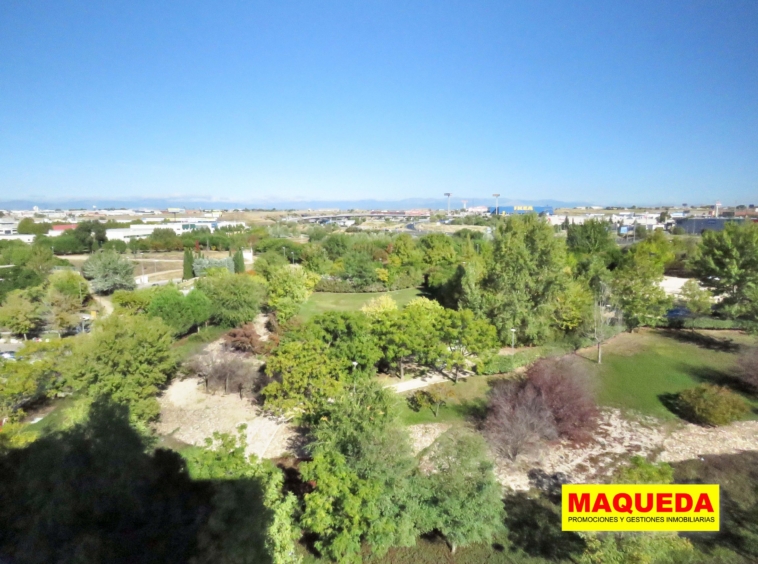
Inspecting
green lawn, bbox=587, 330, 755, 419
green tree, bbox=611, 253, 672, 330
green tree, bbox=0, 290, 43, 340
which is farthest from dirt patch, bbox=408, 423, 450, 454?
green tree, bbox=0, 290, 43, 340

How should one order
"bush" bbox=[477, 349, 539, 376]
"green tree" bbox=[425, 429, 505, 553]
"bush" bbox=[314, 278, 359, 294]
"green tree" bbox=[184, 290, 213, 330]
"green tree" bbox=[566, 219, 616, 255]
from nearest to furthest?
"green tree" bbox=[425, 429, 505, 553]
"bush" bbox=[477, 349, 539, 376]
"green tree" bbox=[184, 290, 213, 330]
"bush" bbox=[314, 278, 359, 294]
"green tree" bbox=[566, 219, 616, 255]

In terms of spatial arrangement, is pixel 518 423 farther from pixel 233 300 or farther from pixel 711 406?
pixel 233 300

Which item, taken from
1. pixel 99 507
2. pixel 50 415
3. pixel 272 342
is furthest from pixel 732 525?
pixel 50 415

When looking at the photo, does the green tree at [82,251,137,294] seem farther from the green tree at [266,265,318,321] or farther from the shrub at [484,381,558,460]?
the shrub at [484,381,558,460]

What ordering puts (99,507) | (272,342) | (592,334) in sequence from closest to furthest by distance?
(99,507) → (272,342) → (592,334)

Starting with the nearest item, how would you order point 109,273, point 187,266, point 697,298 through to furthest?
1. point 697,298
2. point 109,273
3. point 187,266

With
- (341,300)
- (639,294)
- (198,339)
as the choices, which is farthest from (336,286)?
(639,294)

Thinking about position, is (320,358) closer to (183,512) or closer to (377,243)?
(183,512)
